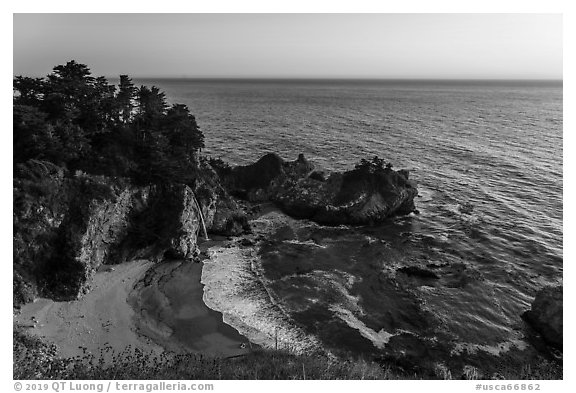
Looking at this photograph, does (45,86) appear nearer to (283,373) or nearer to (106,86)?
(106,86)

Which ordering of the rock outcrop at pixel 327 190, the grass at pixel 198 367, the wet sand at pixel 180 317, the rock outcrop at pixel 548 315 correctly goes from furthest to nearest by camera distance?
1. the rock outcrop at pixel 327 190
2. the rock outcrop at pixel 548 315
3. the wet sand at pixel 180 317
4. the grass at pixel 198 367

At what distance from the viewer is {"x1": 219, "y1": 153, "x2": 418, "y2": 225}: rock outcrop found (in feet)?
128

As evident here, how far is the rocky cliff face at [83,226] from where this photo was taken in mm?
22516

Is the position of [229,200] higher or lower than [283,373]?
higher

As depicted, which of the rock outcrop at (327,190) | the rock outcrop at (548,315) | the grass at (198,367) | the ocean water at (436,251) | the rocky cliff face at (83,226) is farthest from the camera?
the rock outcrop at (327,190)

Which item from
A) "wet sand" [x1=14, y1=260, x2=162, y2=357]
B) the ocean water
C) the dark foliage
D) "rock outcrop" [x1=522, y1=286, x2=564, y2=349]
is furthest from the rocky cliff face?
"rock outcrop" [x1=522, y1=286, x2=564, y2=349]

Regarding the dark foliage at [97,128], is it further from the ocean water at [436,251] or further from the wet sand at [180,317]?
the ocean water at [436,251]

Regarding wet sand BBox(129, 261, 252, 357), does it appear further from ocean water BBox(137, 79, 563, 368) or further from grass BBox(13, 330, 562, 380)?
ocean water BBox(137, 79, 563, 368)

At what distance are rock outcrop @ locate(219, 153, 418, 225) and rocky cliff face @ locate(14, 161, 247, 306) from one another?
1215cm

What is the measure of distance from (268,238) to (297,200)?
287 inches

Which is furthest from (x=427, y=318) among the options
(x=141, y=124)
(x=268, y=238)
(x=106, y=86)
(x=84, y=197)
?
(x=106, y=86)

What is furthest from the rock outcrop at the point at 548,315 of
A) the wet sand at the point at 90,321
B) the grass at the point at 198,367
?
the wet sand at the point at 90,321

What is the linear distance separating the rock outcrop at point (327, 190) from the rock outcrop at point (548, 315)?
16835 mm

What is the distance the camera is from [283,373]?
15.7 meters
